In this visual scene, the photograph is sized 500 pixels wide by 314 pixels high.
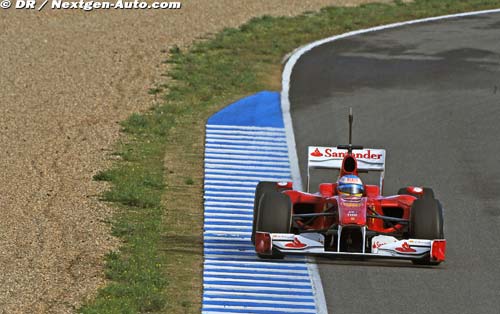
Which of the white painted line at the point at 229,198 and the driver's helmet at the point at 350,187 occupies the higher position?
the driver's helmet at the point at 350,187

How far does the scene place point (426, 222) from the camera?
1809 centimetres

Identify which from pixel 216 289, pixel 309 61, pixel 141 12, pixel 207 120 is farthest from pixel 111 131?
pixel 141 12

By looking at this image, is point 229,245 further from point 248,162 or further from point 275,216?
point 248,162

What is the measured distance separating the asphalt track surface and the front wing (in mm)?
348

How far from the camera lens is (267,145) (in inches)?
1017

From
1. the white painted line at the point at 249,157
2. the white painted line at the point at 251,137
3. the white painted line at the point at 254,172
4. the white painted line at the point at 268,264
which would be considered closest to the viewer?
the white painted line at the point at 268,264

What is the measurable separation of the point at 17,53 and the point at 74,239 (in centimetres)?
1554

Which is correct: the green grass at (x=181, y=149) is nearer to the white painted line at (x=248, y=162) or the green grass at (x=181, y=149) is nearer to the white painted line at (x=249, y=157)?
the white painted line at (x=248, y=162)

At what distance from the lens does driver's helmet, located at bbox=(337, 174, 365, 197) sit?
18844mm

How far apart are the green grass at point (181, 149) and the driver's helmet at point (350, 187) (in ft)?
7.26

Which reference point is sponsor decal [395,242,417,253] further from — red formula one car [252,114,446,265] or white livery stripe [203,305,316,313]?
white livery stripe [203,305,316,313]

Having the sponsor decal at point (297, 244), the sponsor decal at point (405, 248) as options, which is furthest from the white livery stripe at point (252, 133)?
the sponsor decal at point (405, 248)

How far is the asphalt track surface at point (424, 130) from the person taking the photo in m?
17.6

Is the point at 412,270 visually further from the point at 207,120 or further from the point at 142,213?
the point at 207,120
